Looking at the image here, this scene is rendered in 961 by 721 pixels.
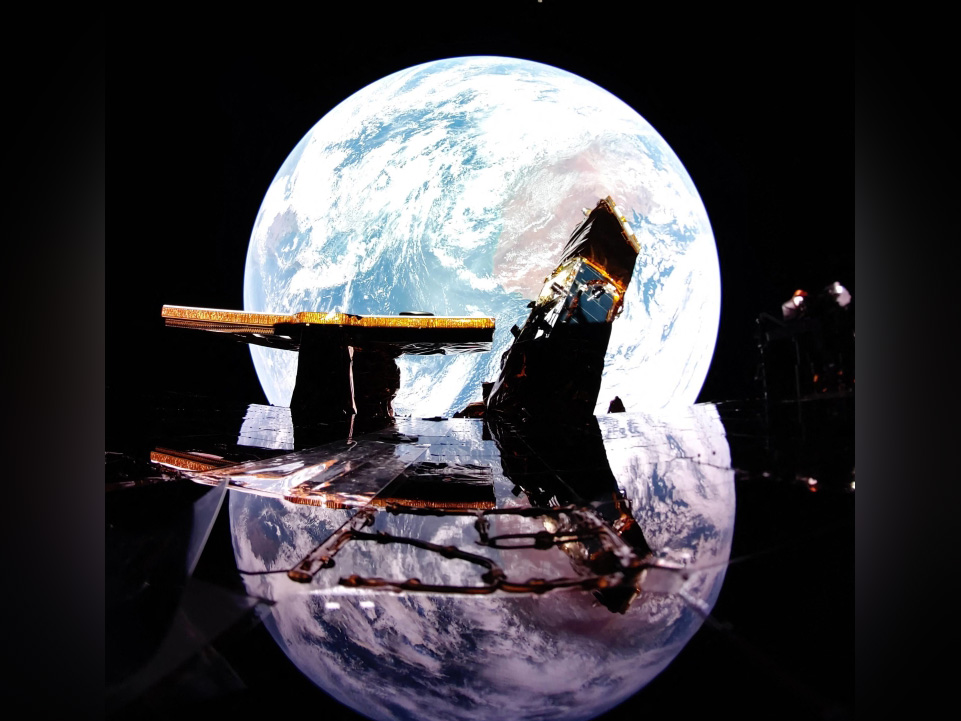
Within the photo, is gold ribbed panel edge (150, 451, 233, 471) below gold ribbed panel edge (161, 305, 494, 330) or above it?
below

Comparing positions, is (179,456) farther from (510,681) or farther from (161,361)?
(161,361)

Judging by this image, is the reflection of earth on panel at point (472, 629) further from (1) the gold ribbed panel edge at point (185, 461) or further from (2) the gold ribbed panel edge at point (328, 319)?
(2) the gold ribbed panel edge at point (328, 319)

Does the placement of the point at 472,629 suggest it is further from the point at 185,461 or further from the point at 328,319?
the point at 328,319

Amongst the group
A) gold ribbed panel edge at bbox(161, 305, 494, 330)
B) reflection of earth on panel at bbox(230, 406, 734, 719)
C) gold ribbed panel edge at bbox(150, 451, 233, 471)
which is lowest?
reflection of earth on panel at bbox(230, 406, 734, 719)

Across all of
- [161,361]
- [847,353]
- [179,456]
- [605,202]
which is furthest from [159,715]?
[161,361]

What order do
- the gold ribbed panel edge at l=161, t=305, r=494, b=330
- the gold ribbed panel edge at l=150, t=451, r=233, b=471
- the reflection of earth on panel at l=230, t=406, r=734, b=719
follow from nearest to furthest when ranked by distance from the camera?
the reflection of earth on panel at l=230, t=406, r=734, b=719, the gold ribbed panel edge at l=150, t=451, r=233, b=471, the gold ribbed panel edge at l=161, t=305, r=494, b=330

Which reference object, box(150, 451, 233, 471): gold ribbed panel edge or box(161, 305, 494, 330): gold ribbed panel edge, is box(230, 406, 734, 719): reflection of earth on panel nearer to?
box(150, 451, 233, 471): gold ribbed panel edge

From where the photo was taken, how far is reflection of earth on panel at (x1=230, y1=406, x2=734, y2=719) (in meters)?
0.97

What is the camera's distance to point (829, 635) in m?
0.99

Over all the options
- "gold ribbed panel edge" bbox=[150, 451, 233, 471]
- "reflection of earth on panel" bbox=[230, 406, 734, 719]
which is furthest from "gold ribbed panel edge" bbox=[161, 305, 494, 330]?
"reflection of earth on panel" bbox=[230, 406, 734, 719]

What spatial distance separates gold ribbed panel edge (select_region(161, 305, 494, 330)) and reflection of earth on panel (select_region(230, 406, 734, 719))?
3.13 m

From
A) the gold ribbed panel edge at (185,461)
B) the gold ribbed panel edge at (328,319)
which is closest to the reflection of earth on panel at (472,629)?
Result: the gold ribbed panel edge at (185,461)

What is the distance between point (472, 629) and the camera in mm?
1095

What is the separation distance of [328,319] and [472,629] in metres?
3.72
